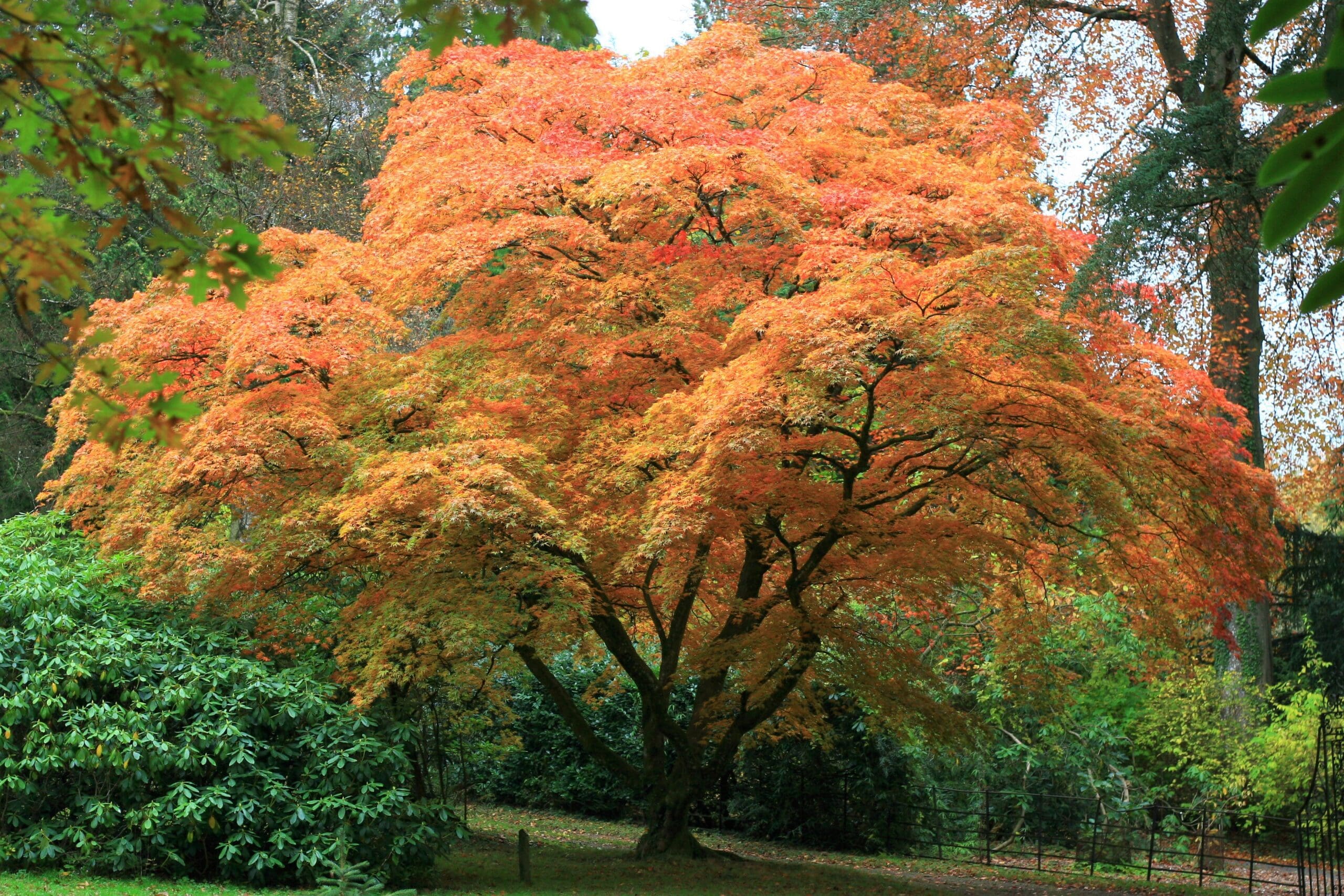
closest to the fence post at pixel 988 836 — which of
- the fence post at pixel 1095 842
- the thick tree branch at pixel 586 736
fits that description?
the fence post at pixel 1095 842

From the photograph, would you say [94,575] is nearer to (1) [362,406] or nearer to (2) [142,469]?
(2) [142,469]

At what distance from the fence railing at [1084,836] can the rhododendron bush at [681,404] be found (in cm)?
421

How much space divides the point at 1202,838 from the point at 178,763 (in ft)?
33.9

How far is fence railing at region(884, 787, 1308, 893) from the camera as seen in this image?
48.2 feet

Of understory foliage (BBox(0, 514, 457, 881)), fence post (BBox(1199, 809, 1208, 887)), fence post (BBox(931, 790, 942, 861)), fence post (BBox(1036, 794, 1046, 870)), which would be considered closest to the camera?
understory foliage (BBox(0, 514, 457, 881))

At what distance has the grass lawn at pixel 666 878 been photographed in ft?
32.1

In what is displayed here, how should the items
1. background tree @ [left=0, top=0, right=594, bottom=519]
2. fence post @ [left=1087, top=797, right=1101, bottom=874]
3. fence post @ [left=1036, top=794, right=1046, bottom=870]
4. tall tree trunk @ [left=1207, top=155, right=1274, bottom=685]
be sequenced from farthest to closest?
background tree @ [left=0, top=0, right=594, bottom=519] < fence post @ [left=1036, top=794, right=1046, bottom=870] < fence post @ [left=1087, top=797, right=1101, bottom=874] < tall tree trunk @ [left=1207, top=155, right=1274, bottom=685]

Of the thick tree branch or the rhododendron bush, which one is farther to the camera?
the thick tree branch

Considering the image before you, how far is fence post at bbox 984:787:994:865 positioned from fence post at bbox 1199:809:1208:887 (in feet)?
7.72

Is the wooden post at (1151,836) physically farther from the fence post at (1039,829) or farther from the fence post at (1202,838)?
the fence post at (1039,829)

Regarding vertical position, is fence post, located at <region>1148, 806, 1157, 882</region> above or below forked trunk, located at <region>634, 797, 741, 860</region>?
above

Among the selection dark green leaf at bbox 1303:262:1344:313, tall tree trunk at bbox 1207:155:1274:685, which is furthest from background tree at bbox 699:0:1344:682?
dark green leaf at bbox 1303:262:1344:313

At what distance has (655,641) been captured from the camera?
1698 cm

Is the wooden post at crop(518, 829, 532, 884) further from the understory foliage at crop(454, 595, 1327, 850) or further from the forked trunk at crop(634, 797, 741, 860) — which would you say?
the understory foliage at crop(454, 595, 1327, 850)
